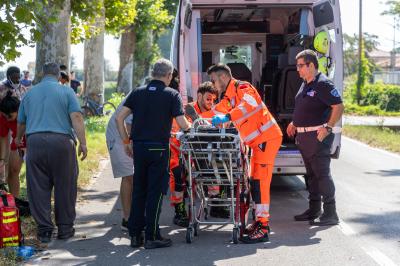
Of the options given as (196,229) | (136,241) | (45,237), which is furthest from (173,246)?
(45,237)

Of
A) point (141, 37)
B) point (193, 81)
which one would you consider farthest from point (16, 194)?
point (141, 37)

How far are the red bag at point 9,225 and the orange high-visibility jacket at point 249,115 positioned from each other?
7.81ft

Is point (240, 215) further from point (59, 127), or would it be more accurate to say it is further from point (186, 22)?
point (186, 22)

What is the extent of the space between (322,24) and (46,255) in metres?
5.33

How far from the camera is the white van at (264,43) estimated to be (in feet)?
35.5

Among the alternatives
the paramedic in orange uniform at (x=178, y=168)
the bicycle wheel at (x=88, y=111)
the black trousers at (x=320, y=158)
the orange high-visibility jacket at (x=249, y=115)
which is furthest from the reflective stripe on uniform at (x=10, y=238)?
the bicycle wheel at (x=88, y=111)

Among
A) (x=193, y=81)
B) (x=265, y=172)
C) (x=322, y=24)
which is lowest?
(x=265, y=172)

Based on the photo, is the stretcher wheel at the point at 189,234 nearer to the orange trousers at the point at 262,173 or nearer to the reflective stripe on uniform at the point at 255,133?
the orange trousers at the point at 262,173

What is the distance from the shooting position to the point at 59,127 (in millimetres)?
8508

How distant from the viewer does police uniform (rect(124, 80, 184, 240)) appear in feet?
26.4

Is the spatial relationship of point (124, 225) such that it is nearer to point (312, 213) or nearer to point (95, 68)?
A: point (312, 213)

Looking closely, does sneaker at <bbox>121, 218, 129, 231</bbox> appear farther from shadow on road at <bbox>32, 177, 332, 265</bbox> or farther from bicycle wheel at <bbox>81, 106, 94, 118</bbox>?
bicycle wheel at <bbox>81, 106, 94, 118</bbox>

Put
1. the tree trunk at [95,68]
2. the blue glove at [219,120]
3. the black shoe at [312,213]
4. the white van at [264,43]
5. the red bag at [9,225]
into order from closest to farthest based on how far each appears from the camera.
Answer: the red bag at [9,225], the blue glove at [219,120], the black shoe at [312,213], the white van at [264,43], the tree trunk at [95,68]

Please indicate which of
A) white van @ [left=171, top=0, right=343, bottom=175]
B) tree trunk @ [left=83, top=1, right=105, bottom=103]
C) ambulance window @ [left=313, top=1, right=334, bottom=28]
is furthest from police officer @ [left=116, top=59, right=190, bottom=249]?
tree trunk @ [left=83, top=1, right=105, bottom=103]
